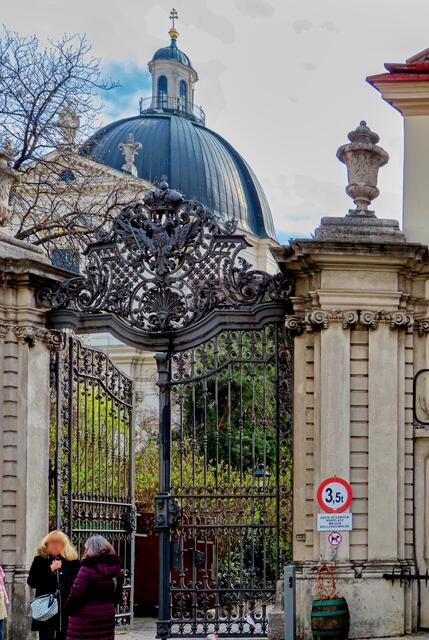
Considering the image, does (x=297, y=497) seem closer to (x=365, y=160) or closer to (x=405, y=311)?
(x=405, y=311)

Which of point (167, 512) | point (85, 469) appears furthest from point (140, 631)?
point (167, 512)

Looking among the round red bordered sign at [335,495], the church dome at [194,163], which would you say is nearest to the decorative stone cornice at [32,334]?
the round red bordered sign at [335,495]

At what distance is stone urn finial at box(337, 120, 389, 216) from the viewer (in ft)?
46.1

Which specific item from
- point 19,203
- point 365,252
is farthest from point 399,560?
point 19,203

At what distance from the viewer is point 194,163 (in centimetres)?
4591

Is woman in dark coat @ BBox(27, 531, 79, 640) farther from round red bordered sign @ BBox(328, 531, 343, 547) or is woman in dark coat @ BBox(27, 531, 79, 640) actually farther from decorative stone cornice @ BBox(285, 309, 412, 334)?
decorative stone cornice @ BBox(285, 309, 412, 334)

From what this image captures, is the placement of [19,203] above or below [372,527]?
above

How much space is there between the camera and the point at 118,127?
47.8 m

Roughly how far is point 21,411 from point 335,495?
358 centimetres

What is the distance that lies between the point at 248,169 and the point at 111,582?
130ft

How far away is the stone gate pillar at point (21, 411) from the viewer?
14.1 meters

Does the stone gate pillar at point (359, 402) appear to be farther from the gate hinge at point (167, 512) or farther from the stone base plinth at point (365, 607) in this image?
the gate hinge at point (167, 512)

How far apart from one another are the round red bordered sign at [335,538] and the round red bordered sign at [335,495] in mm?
228

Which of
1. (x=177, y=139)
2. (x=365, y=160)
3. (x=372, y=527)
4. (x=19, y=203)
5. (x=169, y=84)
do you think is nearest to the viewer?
(x=372, y=527)
